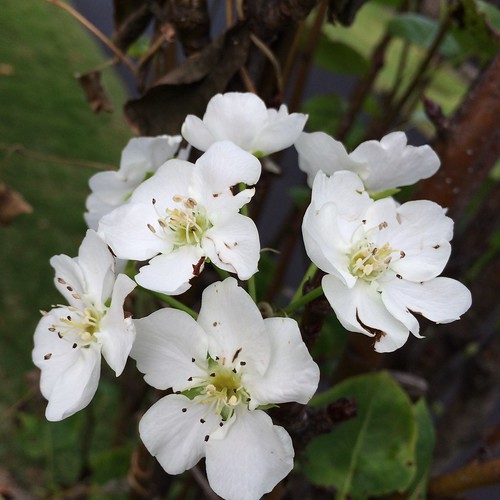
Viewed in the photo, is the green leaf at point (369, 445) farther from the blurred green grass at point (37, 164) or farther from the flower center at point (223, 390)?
the blurred green grass at point (37, 164)

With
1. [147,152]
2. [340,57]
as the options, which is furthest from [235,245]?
[340,57]

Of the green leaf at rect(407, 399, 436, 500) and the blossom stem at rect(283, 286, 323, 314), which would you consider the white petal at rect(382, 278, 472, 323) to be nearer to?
the blossom stem at rect(283, 286, 323, 314)

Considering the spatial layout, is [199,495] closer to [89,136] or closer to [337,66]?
[337,66]

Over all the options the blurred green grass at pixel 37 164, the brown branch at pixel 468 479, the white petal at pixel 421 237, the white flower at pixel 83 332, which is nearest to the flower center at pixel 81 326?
the white flower at pixel 83 332

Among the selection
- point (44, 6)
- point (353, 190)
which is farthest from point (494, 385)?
point (44, 6)

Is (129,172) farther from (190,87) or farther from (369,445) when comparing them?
(369,445)
